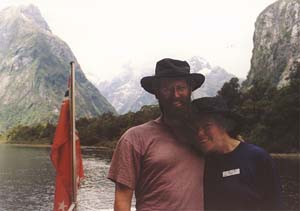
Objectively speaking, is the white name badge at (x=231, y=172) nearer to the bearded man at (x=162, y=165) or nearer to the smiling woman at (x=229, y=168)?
the smiling woman at (x=229, y=168)

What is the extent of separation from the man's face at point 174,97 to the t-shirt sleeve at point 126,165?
0.40 meters

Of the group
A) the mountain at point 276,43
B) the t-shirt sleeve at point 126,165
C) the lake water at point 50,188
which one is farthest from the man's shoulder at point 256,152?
the mountain at point 276,43

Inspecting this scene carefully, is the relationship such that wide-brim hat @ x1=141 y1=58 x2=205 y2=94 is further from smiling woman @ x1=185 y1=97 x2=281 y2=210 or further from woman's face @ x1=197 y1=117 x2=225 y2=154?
woman's face @ x1=197 y1=117 x2=225 y2=154

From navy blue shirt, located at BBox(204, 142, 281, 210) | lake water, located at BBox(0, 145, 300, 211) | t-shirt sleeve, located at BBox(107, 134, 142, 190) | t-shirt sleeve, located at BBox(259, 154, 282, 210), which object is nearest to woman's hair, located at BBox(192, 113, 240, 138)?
navy blue shirt, located at BBox(204, 142, 281, 210)

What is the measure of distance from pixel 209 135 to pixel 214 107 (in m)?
0.22

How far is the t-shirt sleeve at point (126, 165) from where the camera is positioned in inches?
137

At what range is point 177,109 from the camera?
3.60m

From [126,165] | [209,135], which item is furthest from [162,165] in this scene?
[209,135]

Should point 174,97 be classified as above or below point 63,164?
above

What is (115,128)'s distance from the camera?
122m

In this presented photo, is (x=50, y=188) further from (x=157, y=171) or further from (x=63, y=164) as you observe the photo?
(x=157, y=171)

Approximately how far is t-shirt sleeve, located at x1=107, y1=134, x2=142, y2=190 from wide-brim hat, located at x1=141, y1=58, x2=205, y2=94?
1.79ft

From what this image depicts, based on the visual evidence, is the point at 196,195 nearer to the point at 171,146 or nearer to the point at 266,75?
the point at 171,146

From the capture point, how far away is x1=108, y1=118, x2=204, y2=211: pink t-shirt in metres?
3.48
